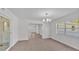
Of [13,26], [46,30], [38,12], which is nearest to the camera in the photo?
[38,12]

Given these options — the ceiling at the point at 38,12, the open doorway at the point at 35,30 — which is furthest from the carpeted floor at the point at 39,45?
the ceiling at the point at 38,12

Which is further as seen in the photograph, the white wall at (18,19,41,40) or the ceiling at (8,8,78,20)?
the white wall at (18,19,41,40)

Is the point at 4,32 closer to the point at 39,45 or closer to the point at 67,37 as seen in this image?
the point at 39,45

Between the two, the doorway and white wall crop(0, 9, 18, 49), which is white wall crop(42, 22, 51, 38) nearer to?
white wall crop(0, 9, 18, 49)

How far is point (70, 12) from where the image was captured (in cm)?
191

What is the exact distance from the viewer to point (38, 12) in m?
2.01

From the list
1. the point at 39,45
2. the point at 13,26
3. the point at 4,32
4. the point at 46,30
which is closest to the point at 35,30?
the point at 46,30

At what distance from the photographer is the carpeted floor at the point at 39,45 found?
1.97 metres

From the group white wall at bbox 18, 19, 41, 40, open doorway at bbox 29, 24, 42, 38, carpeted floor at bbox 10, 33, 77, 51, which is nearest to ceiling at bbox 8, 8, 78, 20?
white wall at bbox 18, 19, 41, 40

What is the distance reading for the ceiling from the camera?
1860 mm

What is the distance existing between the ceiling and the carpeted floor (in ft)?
1.73

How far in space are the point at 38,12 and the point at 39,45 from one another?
752mm

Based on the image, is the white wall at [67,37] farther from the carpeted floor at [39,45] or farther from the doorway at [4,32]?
the doorway at [4,32]
